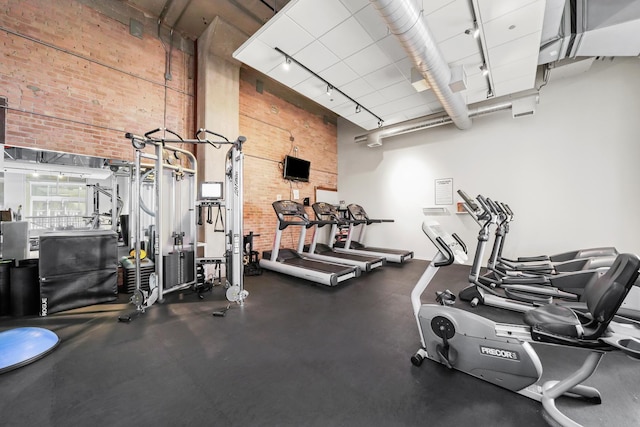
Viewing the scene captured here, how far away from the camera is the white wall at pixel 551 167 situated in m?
4.38

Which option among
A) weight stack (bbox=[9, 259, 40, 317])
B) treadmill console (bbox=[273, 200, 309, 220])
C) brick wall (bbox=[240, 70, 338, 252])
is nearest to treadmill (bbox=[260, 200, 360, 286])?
treadmill console (bbox=[273, 200, 309, 220])

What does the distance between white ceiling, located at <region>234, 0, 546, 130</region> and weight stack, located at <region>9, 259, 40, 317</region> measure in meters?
4.04

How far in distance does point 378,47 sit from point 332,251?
15.3ft

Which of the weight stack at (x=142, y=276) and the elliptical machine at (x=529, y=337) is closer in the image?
the elliptical machine at (x=529, y=337)

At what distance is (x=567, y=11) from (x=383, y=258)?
4.91 meters

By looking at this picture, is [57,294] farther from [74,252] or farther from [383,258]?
[383,258]

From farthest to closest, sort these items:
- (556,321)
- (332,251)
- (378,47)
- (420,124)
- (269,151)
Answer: (332,251) < (269,151) < (420,124) < (378,47) < (556,321)

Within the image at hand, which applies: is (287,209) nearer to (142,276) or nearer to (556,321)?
(142,276)

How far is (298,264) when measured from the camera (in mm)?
5074

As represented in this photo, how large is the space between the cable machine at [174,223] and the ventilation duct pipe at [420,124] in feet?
14.7

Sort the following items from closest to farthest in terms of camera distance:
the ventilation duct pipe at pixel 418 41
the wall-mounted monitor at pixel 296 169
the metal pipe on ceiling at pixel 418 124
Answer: the ventilation duct pipe at pixel 418 41 → the metal pipe on ceiling at pixel 418 124 → the wall-mounted monitor at pixel 296 169

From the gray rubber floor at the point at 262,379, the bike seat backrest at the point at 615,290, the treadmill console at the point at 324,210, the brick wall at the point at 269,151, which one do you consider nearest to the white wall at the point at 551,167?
the treadmill console at the point at 324,210

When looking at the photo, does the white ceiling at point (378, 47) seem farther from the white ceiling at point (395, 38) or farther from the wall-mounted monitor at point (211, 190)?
the wall-mounted monitor at point (211, 190)

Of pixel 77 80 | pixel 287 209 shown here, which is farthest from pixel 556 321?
pixel 77 80
